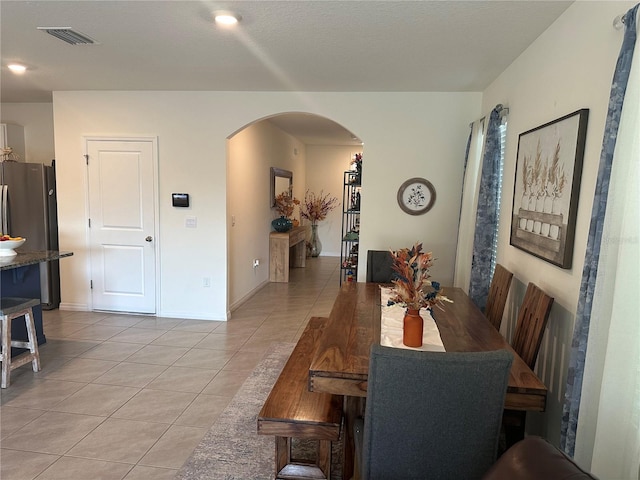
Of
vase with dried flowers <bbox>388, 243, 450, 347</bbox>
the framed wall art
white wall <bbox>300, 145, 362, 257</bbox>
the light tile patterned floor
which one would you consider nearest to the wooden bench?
vase with dried flowers <bbox>388, 243, 450, 347</bbox>

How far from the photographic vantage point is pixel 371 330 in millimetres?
2336

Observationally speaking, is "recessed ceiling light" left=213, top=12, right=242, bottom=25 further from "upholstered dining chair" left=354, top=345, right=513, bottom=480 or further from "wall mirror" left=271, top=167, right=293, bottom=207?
"wall mirror" left=271, top=167, right=293, bottom=207

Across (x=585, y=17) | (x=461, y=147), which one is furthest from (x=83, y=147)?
(x=585, y=17)

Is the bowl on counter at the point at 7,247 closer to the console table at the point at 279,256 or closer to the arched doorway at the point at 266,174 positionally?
the arched doorway at the point at 266,174

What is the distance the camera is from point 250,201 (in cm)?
595

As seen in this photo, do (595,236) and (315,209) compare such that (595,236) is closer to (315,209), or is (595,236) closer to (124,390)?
(124,390)

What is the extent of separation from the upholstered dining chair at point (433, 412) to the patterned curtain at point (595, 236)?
47 cm

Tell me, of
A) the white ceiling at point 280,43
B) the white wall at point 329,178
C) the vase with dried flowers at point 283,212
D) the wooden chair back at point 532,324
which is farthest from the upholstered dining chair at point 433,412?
the white wall at point 329,178

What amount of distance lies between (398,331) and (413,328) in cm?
27

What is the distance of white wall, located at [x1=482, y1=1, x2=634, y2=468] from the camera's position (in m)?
1.90

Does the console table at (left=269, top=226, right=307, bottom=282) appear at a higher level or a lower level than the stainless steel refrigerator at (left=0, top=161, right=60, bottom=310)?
A: lower

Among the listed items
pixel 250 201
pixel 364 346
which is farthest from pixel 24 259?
pixel 250 201

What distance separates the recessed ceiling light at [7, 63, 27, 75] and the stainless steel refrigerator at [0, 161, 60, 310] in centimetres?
127

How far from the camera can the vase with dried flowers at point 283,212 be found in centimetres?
717
